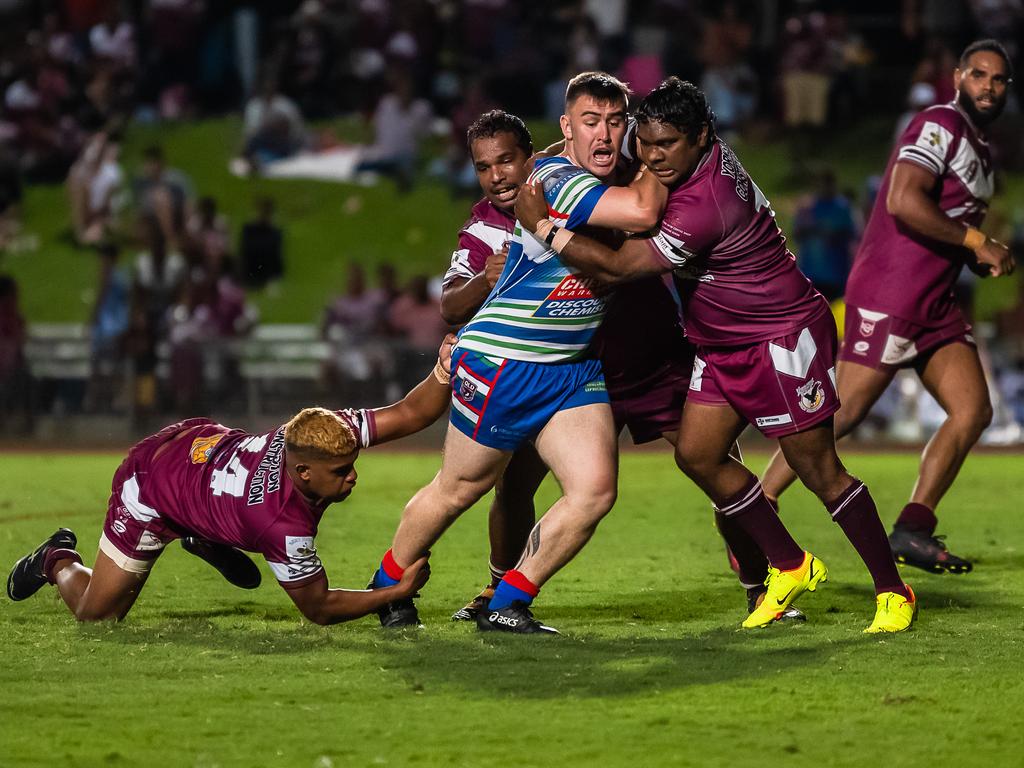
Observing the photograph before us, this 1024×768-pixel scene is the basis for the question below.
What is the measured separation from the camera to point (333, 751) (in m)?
4.49

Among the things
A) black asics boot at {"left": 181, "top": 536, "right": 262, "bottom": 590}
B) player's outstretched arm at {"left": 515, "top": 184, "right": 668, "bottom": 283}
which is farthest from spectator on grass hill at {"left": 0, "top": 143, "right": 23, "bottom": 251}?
player's outstretched arm at {"left": 515, "top": 184, "right": 668, "bottom": 283}

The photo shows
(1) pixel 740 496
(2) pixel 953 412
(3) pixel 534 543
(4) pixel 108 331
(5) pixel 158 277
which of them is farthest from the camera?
(5) pixel 158 277

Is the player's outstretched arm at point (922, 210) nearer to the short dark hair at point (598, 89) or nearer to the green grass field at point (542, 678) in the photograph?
the green grass field at point (542, 678)

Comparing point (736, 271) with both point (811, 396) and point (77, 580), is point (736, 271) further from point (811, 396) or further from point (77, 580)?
point (77, 580)

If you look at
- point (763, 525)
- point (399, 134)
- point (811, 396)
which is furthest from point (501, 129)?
point (399, 134)

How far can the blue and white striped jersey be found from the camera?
6000 millimetres

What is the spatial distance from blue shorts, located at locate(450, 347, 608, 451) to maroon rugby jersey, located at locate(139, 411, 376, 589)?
0.54m

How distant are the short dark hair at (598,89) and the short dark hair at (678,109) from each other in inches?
5.6

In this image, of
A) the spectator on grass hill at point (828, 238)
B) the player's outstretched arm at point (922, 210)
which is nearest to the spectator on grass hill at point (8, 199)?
the spectator on grass hill at point (828, 238)

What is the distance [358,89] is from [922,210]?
15381 mm

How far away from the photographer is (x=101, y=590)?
6.38 meters

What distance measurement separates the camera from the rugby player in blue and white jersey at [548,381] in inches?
235

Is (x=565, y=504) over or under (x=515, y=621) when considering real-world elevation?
over

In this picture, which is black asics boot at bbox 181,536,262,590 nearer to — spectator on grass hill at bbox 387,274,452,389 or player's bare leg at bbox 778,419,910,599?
player's bare leg at bbox 778,419,910,599
